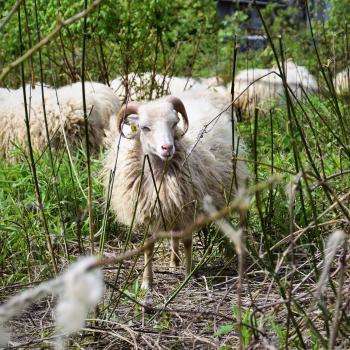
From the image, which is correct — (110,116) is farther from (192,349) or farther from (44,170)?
(192,349)

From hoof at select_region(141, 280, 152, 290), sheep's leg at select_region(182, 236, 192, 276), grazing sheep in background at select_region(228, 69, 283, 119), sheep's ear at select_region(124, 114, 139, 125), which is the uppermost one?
grazing sheep in background at select_region(228, 69, 283, 119)

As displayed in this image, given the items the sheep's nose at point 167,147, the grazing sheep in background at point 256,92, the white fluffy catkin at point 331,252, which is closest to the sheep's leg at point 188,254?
the sheep's nose at point 167,147

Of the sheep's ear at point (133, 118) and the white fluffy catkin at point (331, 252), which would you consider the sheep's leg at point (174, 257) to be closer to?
the sheep's ear at point (133, 118)

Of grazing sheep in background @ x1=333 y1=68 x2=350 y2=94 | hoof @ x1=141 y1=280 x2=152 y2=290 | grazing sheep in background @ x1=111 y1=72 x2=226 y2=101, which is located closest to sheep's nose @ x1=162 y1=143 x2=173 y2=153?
hoof @ x1=141 y1=280 x2=152 y2=290

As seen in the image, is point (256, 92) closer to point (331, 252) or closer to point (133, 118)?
point (133, 118)

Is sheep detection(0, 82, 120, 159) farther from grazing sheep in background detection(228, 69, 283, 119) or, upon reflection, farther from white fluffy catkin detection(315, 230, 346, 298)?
white fluffy catkin detection(315, 230, 346, 298)

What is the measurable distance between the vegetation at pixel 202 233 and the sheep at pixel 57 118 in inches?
11.6

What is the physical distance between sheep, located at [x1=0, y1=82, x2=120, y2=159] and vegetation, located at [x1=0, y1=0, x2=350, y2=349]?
0.30 m

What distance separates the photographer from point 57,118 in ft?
18.5

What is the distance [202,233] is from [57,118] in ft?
6.75

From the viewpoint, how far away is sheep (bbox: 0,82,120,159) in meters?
5.62

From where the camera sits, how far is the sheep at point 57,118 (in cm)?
562

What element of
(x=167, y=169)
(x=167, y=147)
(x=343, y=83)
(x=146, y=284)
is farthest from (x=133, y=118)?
(x=343, y=83)

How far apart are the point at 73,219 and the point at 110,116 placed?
6.47ft
